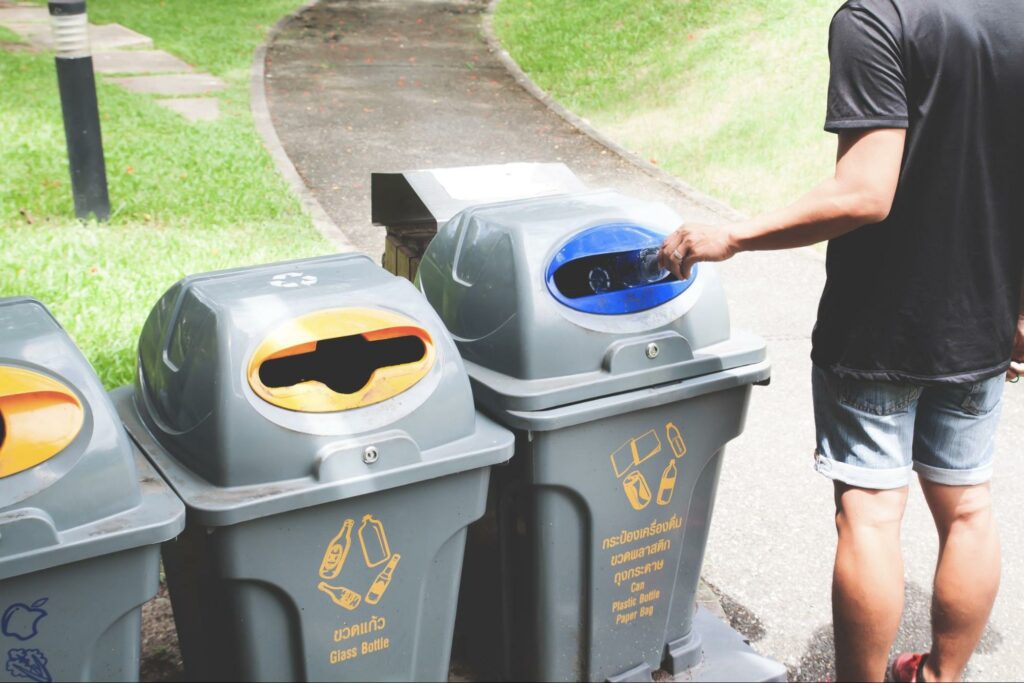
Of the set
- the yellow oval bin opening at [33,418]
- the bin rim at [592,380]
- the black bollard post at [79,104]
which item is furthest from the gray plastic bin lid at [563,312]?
the black bollard post at [79,104]

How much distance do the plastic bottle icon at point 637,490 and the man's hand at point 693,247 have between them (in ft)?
1.62

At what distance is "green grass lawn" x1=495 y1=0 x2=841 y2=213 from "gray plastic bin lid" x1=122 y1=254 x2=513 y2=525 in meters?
5.78

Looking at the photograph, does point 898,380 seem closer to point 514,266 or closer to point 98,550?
point 514,266

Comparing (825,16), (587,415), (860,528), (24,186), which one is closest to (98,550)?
(587,415)

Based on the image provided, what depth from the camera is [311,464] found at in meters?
2.11

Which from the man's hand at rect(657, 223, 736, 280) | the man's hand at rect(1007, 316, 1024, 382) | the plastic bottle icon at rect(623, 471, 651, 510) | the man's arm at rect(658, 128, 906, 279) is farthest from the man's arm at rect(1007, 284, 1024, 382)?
the plastic bottle icon at rect(623, 471, 651, 510)

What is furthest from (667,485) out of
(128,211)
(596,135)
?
(596,135)

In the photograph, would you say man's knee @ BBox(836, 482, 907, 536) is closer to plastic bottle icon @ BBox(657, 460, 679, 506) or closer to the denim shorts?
the denim shorts

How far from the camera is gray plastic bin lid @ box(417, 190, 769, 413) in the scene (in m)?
2.40

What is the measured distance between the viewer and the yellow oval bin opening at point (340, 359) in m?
2.13

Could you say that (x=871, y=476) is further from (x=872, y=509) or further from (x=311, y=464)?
(x=311, y=464)

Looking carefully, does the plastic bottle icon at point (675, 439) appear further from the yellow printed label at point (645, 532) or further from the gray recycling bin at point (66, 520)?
the gray recycling bin at point (66, 520)

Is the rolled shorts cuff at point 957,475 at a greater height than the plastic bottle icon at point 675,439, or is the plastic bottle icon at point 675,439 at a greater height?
the plastic bottle icon at point 675,439

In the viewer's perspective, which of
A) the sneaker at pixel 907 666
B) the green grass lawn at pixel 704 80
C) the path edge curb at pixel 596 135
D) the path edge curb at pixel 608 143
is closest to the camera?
the sneaker at pixel 907 666
